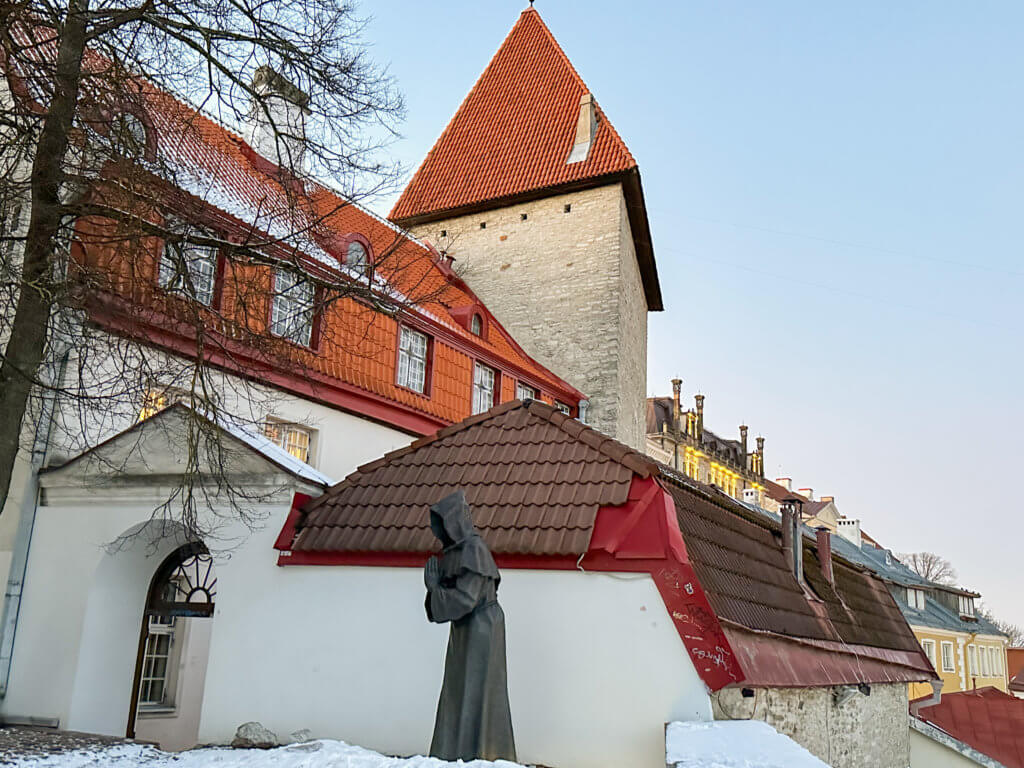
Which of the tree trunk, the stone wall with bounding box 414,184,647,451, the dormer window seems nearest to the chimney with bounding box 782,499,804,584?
the dormer window

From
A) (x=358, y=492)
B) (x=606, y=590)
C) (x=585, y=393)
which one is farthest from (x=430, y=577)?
(x=585, y=393)

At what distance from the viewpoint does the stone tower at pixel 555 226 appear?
24.5 m

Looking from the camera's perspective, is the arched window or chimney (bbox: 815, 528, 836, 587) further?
the arched window

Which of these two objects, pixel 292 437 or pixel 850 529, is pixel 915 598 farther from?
pixel 292 437

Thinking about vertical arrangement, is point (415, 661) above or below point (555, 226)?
below

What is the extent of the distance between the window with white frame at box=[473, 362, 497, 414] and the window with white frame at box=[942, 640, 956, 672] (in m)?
29.1

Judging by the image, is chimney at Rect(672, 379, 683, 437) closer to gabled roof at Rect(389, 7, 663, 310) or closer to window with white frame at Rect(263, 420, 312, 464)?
gabled roof at Rect(389, 7, 663, 310)

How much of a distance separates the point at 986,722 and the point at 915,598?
19863mm

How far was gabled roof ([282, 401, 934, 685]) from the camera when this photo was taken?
8258 millimetres

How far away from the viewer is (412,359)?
17.8 meters

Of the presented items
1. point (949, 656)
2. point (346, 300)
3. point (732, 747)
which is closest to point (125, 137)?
point (732, 747)

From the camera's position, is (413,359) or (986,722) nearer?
(413,359)

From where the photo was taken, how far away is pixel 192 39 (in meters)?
8.62

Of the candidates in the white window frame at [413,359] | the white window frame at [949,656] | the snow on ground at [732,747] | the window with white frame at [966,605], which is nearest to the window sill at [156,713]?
the white window frame at [413,359]
